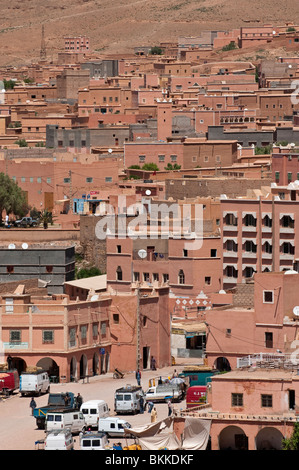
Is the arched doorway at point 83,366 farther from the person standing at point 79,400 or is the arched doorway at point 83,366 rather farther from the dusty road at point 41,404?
the person standing at point 79,400

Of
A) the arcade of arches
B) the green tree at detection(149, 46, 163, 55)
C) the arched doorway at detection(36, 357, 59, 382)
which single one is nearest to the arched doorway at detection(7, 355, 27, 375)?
the arcade of arches

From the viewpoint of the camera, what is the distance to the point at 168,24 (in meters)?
192

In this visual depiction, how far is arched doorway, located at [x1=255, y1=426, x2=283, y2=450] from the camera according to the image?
→ 146 feet

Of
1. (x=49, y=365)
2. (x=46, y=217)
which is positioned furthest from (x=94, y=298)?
(x=46, y=217)

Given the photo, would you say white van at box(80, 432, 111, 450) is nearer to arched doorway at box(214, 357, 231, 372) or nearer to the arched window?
arched doorway at box(214, 357, 231, 372)

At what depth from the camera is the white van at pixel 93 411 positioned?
154 feet

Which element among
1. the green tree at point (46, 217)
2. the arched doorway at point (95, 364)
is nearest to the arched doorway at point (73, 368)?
the arched doorway at point (95, 364)

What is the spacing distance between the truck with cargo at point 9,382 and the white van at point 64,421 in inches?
236

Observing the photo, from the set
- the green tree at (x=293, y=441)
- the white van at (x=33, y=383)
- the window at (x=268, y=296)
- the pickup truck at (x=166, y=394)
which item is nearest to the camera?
the green tree at (x=293, y=441)

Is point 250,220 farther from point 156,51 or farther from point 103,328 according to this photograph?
point 156,51

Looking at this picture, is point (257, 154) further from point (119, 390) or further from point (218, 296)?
point (119, 390)

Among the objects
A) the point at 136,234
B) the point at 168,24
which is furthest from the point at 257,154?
the point at 168,24

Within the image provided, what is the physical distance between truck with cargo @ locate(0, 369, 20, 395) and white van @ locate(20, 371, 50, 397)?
52 cm
